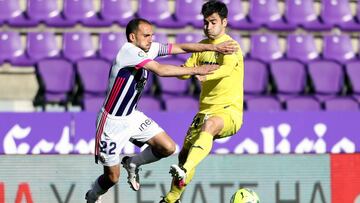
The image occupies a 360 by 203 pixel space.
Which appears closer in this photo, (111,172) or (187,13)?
(111,172)

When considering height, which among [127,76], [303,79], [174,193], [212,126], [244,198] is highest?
[127,76]

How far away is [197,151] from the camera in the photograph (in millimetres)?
8211

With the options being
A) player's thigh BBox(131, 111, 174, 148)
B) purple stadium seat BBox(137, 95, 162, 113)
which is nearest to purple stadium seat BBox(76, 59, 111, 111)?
purple stadium seat BBox(137, 95, 162, 113)

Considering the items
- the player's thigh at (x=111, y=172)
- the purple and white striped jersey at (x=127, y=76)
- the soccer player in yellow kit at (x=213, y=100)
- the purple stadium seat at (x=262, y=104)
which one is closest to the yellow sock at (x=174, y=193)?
the soccer player in yellow kit at (x=213, y=100)

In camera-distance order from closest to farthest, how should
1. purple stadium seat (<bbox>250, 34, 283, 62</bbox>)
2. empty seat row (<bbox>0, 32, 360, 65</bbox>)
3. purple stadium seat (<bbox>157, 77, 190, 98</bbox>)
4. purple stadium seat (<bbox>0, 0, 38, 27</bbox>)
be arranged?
1. purple stadium seat (<bbox>157, 77, 190, 98</bbox>)
2. empty seat row (<bbox>0, 32, 360, 65</bbox>)
3. purple stadium seat (<bbox>0, 0, 38, 27</bbox>)
4. purple stadium seat (<bbox>250, 34, 283, 62</bbox>)

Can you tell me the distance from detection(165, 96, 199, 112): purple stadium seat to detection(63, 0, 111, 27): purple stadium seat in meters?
1.86

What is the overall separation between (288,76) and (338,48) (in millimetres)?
1159

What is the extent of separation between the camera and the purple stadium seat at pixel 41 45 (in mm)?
13680

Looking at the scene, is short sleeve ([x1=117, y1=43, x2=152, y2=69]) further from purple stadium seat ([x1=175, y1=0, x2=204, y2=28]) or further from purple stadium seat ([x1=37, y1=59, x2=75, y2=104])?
purple stadium seat ([x1=175, y1=0, x2=204, y2=28])

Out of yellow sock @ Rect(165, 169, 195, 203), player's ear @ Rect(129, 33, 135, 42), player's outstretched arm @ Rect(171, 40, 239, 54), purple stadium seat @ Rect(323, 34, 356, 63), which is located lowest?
yellow sock @ Rect(165, 169, 195, 203)

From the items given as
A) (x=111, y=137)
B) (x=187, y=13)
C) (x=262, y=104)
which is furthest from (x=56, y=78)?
(x=111, y=137)

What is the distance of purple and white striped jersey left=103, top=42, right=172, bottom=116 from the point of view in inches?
323

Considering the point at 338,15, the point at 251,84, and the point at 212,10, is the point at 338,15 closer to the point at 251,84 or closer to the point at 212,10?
the point at 251,84

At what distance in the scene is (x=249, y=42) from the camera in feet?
46.8
